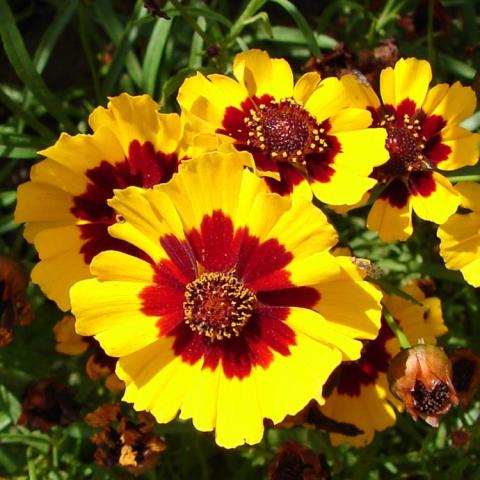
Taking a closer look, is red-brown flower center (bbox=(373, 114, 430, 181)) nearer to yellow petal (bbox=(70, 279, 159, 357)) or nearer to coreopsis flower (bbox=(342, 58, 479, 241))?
coreopsis flower (bbox=(342, 58, 479, 241))

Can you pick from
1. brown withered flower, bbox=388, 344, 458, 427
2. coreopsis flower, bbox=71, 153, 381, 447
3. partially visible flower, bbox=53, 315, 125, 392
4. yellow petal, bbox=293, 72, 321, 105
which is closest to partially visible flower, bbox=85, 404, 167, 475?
partially visible flower, bbox=53, 315, 125, 392

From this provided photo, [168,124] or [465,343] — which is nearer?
[168,124]

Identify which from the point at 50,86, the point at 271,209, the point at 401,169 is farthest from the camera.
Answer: the point at 50,86

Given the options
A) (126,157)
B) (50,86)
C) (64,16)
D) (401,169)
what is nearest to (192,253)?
(126,157)

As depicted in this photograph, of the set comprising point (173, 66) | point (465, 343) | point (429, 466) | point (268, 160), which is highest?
point (268, 160)

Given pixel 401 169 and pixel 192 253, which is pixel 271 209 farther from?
pixel 401 169

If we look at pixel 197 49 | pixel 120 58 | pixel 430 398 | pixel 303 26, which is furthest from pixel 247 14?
pixel 430 398

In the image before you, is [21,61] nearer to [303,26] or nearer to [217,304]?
[303,26]

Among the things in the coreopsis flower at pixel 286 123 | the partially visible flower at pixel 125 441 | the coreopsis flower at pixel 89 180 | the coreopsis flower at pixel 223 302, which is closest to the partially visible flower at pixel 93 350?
the partially visible flower at pixel 125 441
